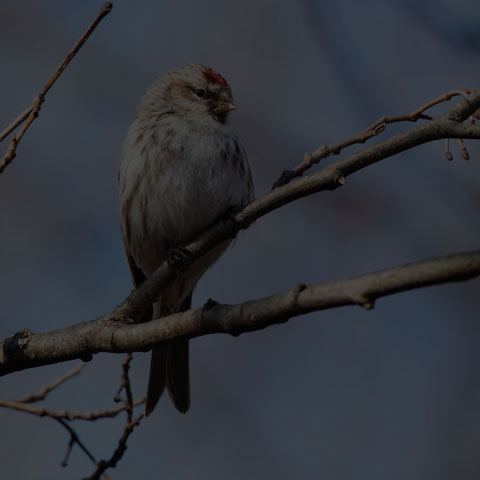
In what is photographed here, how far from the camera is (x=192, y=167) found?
3.46m

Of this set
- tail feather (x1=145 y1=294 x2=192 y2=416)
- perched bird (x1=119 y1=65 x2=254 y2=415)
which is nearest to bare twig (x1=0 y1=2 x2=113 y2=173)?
perched bird (x1=119 y1=65 x2=254 y2=415)

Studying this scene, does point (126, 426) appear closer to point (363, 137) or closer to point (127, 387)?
point (127, 387)

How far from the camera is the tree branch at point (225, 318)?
1388 millimetres

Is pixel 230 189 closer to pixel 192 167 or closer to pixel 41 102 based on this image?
pixel 192 167

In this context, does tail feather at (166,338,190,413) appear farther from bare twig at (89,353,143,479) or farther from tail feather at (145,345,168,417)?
bare twig at (89,353,143,479)

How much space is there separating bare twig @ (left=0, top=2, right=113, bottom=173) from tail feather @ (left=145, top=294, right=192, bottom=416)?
5.07 ft

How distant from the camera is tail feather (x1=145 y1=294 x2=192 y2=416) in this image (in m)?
3.38

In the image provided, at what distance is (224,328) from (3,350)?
0.86m

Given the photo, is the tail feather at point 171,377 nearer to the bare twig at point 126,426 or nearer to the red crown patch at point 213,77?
the bare twig at point 126,426

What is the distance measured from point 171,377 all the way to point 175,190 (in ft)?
3.02

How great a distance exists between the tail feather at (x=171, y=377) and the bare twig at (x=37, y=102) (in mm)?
1546

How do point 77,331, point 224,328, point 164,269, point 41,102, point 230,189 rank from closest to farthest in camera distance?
point 224,328 < point 41,102 < point 77,331 < point 164,269 < point 230,189

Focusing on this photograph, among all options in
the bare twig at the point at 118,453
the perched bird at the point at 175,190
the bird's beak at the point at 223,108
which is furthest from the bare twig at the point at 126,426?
the bird's beak at the point at 223,108

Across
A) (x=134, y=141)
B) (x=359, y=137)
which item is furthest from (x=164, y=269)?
(x=134, y=141)
